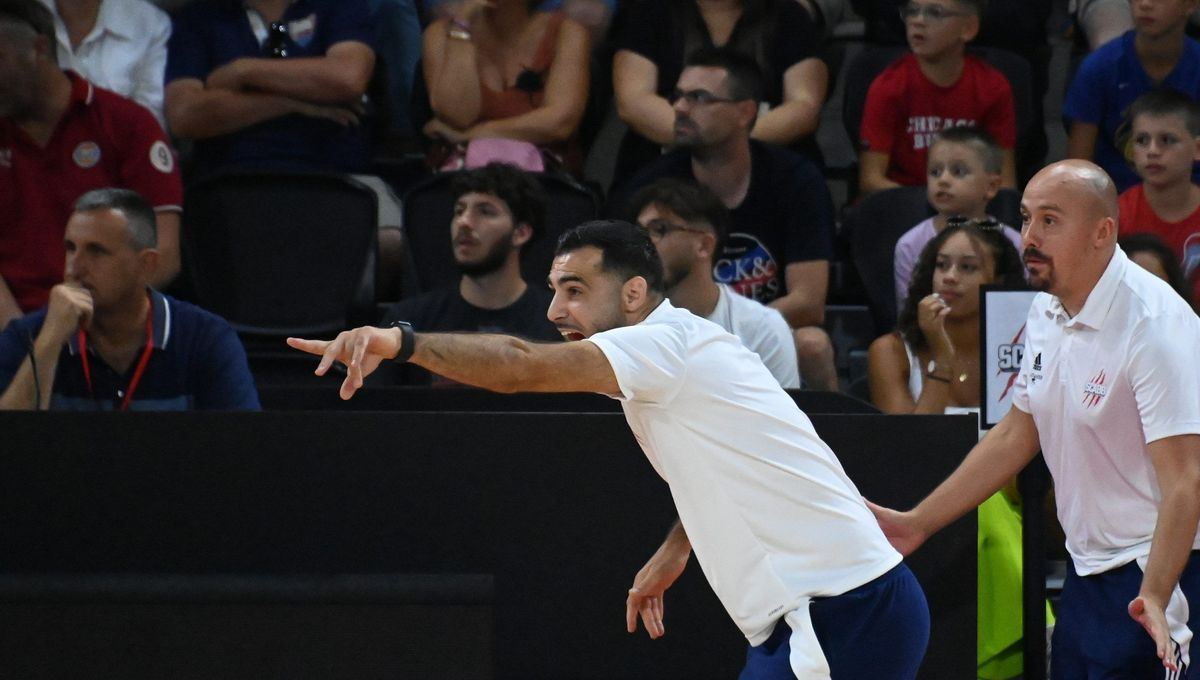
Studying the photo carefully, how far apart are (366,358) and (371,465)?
5.93 ft

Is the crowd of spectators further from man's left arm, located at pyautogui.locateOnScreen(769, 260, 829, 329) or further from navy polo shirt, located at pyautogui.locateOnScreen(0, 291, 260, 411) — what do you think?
navy polo shirt, located at pyautogui.locateOnScreen(0, 291, 260, 411)

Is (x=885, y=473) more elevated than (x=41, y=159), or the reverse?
(x=41, y=159)

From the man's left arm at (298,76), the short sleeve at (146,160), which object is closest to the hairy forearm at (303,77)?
the man's left arm at (298,76)

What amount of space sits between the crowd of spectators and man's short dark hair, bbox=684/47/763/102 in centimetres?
1

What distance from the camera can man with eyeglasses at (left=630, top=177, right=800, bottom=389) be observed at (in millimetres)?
5496

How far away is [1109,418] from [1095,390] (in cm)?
8

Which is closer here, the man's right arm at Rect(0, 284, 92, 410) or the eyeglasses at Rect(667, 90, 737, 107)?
the man's right arm at Rect(0, 284, 92, 410)

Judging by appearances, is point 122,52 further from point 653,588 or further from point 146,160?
point 653,588

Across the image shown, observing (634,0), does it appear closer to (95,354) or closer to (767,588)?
(95,354)

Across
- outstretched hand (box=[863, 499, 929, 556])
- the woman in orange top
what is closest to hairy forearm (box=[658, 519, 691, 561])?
outstretched hand (box=[863, 499, 929, 556])

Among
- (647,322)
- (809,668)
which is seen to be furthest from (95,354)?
(809,668)

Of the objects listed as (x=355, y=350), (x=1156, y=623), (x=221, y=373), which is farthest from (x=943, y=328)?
(x=355, y=350)

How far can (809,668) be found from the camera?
338cm

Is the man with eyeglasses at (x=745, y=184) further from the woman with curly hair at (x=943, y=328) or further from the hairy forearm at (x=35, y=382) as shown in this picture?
the hairy forearm at (x=35, y=382)
